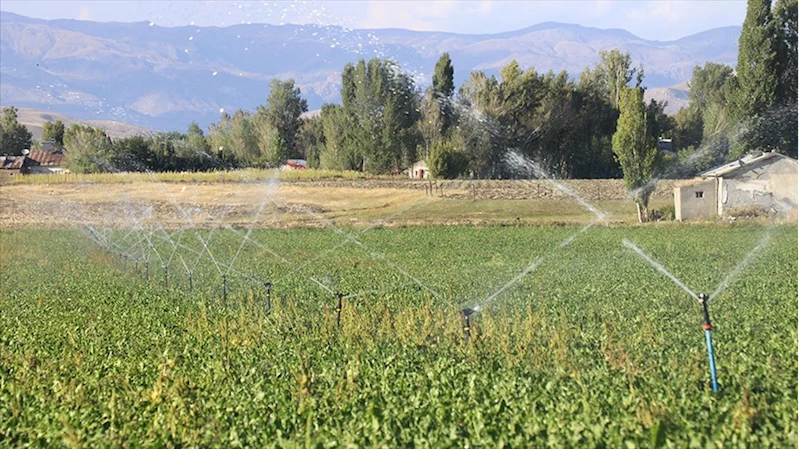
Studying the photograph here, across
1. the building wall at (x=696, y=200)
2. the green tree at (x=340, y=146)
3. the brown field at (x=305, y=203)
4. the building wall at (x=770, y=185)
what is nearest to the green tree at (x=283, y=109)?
the green tree at (x=340, y=146)

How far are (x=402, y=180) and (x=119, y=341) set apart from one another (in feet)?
151

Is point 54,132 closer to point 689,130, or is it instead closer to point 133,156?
point 133,156

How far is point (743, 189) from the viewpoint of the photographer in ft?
140

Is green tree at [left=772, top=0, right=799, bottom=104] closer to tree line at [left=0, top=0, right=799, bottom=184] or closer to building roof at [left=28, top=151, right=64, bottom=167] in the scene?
tree line at [left=0, top=0, right=799, bottom=184]

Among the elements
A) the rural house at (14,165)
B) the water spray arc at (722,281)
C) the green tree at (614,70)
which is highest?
the green tree at (614,70)

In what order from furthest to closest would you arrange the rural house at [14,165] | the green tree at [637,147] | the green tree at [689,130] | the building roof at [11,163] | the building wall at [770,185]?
the green tree at [689,130] → the building roof at [11,163] → the rural house at [14,165] → the green tree at [637,147] → the building wall at [770,185]

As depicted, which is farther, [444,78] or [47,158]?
[47,158]

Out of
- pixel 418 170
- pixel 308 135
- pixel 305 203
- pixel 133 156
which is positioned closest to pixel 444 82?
pixel 418 170

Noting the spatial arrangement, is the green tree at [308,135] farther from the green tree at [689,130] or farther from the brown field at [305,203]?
the green tree at [689,130]

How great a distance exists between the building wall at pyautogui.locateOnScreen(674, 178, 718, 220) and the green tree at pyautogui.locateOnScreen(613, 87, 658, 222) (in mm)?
1655

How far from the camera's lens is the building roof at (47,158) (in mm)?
89000

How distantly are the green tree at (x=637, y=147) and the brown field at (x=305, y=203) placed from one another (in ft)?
5.82

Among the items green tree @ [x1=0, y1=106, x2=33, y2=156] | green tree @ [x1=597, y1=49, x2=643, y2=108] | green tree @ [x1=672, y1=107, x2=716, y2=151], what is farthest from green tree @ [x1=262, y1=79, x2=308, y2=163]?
green tree @ [x1=672, y1=107, x2=716, y2=151]

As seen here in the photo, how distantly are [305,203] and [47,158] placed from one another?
163 feet
